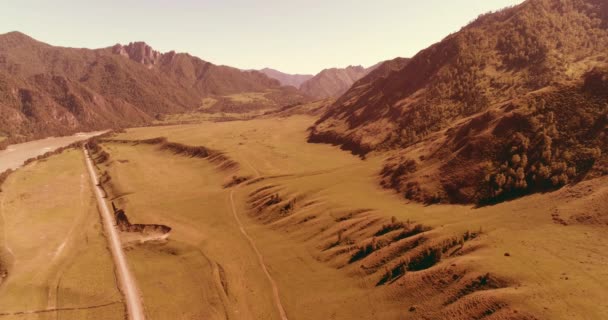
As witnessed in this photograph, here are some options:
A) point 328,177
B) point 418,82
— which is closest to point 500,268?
point 328,177

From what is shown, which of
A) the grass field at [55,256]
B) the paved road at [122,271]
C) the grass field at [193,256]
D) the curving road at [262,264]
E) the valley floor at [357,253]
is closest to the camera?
the valley floor at [357,253]

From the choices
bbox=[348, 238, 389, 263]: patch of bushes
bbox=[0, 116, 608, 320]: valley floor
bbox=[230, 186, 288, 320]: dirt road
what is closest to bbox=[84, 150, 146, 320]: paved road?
bbox=[0, 116, 608, 320]: valley floor

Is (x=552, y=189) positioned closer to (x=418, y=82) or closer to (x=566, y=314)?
(x=566, y=314)

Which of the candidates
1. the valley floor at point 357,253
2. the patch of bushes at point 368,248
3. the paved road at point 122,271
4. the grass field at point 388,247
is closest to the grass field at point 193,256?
the valley floor at point 357,253

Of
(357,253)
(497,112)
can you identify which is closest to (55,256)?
(357,253)

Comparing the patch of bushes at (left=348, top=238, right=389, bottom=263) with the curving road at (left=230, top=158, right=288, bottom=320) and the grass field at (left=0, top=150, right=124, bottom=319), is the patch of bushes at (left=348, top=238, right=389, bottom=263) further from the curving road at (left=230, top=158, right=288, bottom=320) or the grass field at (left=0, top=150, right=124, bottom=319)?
the grass field at (left=0, top=150, right=124, bottom=319)

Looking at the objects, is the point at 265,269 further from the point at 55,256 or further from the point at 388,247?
the point at 55,256

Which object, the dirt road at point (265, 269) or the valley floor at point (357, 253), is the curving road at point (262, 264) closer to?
the dirt road at point (265, 269)
